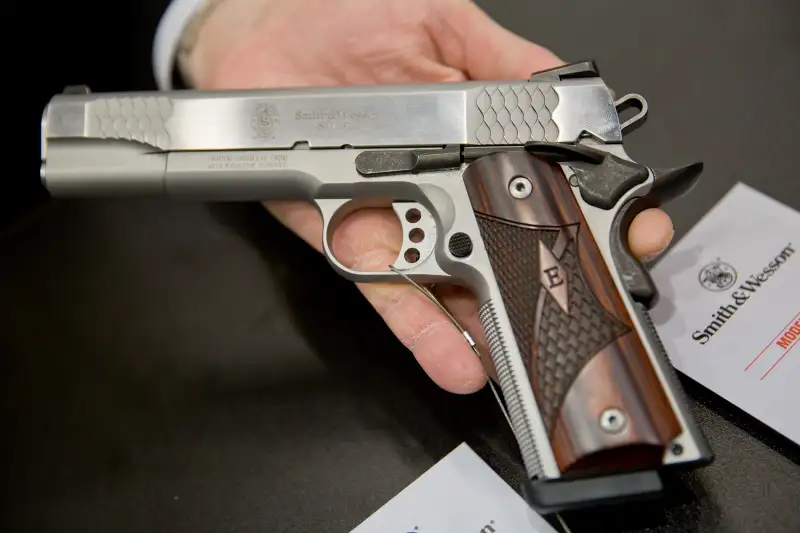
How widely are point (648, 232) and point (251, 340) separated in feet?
1.94

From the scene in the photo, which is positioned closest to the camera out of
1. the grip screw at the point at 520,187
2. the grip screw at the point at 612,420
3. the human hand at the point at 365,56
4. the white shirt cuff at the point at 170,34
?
the grip screw at the point at 612,420

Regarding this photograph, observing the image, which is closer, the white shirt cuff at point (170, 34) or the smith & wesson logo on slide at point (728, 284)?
the smith & wesson logo on slide at point (728, 284)

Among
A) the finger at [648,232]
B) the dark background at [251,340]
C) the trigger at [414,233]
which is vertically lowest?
the dark background at [251,340]

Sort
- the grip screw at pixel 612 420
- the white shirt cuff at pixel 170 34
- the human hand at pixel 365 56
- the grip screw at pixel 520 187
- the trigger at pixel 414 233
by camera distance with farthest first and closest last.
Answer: the white shirt cuff at pixel 170 34 < the human hand at pixel 365 56 < the trigger at pixel 414 233 < the grip screw at pixel 520 187 < the grip screw at pixel 612 420

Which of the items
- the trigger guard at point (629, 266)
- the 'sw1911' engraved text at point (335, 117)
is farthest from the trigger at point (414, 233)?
the trigger guard at point (629, 266)

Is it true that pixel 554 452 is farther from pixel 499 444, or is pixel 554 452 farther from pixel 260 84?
pixel 260 84

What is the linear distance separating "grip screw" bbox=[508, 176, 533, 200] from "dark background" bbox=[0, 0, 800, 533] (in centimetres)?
31

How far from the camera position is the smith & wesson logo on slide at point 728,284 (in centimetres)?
91

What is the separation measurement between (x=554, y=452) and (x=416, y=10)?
0.76m

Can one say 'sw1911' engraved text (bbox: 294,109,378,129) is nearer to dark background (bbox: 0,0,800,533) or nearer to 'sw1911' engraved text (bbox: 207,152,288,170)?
'sw1911' engraved text (bbox: 207,152,288,170)

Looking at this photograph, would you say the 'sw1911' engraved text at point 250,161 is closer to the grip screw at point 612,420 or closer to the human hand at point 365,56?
the human hand at point 365,56

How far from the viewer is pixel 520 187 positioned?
0.75 meters

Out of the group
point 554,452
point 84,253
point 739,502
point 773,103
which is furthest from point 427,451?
point 773,103

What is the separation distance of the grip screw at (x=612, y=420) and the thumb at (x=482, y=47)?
55 cm
